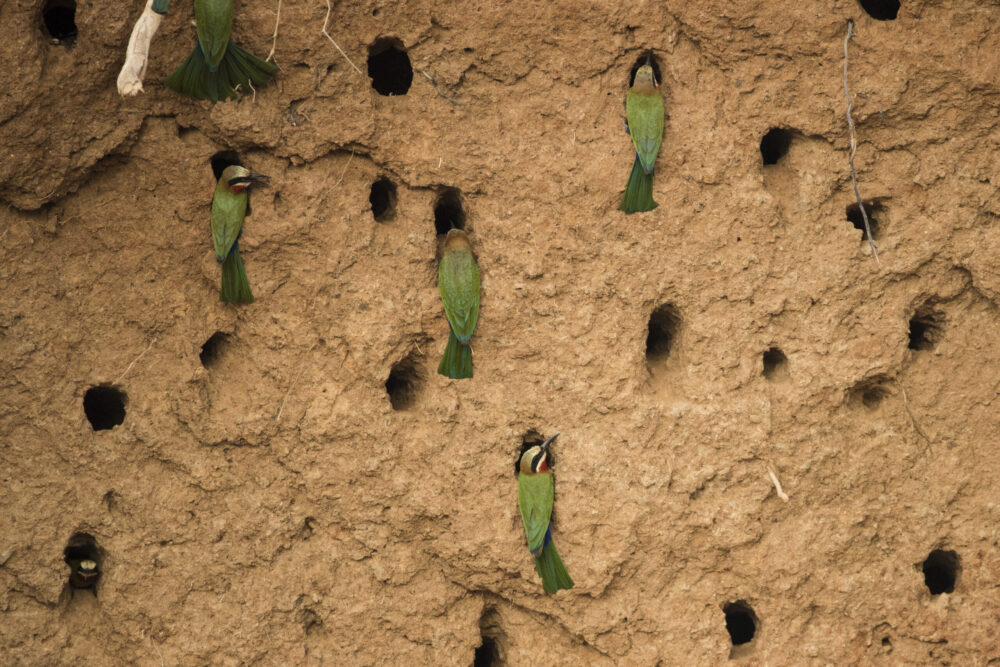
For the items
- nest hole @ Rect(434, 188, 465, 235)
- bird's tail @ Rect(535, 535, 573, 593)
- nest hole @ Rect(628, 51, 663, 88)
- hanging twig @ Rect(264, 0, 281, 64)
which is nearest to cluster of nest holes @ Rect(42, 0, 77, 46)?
hanging twig @ Rect(264, 0, 281, 64)

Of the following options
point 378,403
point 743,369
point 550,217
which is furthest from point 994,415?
point 378,403

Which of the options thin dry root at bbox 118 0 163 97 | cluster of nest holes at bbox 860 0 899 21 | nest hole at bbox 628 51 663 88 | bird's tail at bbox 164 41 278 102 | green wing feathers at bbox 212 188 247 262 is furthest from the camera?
cluster of nest holes at bbox 860 0 899 21

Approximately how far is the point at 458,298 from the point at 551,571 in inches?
31.3

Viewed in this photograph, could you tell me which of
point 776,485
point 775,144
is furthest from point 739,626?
point 775,144

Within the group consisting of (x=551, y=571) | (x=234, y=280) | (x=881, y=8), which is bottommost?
(x=551, y=571)

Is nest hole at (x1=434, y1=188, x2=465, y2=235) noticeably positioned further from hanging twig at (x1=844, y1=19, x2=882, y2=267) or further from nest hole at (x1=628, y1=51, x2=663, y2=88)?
hanging twig at (x1=844, y1=19, x2=882, y2=267)

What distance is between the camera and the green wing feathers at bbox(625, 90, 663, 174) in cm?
350

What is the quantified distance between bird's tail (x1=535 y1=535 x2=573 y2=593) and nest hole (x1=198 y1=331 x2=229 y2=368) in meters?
1.05

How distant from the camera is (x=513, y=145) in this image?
357 centimetres

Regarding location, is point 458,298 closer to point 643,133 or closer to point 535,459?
point 535,459

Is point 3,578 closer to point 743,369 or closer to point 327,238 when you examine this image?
point 327,238

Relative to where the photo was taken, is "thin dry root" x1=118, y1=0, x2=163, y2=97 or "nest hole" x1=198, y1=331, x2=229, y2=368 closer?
"thin dry root" x1=118, y1=0, x2=163, y2=97

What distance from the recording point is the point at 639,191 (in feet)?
11.6

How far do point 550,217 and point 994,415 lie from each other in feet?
4.47
